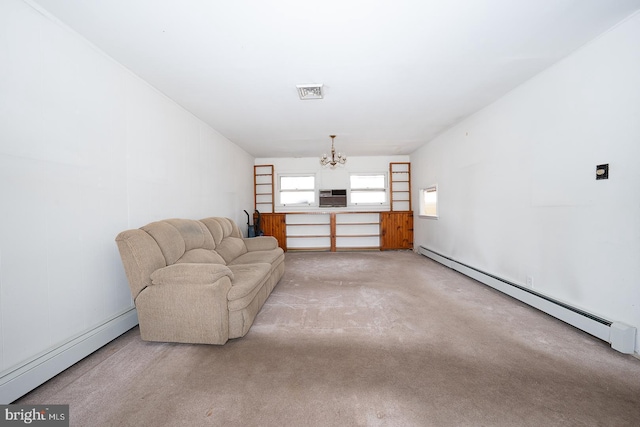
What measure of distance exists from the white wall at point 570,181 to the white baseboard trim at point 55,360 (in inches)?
168

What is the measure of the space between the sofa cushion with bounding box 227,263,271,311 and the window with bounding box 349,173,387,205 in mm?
4687

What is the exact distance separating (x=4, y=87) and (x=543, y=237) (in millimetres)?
4677

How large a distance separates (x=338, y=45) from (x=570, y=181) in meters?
2.59

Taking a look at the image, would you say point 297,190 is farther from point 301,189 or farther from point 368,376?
point 368,376

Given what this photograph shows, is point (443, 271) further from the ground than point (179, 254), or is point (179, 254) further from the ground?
point (179, 254)

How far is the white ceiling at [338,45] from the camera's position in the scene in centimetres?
180

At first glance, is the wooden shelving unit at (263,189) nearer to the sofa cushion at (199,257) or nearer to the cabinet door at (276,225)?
the cabinet door at (276,225)

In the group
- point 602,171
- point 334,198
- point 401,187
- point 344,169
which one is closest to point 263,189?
point 334,198

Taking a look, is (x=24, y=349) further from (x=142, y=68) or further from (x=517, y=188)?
(x=517, y=188)

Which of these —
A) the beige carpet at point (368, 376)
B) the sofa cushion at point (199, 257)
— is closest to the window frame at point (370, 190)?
the beige carpet at point (368, 376)

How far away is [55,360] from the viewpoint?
172 cm

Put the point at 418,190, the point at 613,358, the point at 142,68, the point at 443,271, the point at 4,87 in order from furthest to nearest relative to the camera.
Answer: the point at 418,190
the point at 443,271
the point at 142,68
the point at 613,358
the point at 4,87

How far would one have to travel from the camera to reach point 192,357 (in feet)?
6.42

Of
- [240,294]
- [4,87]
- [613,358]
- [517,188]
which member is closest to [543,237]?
[517,188]
